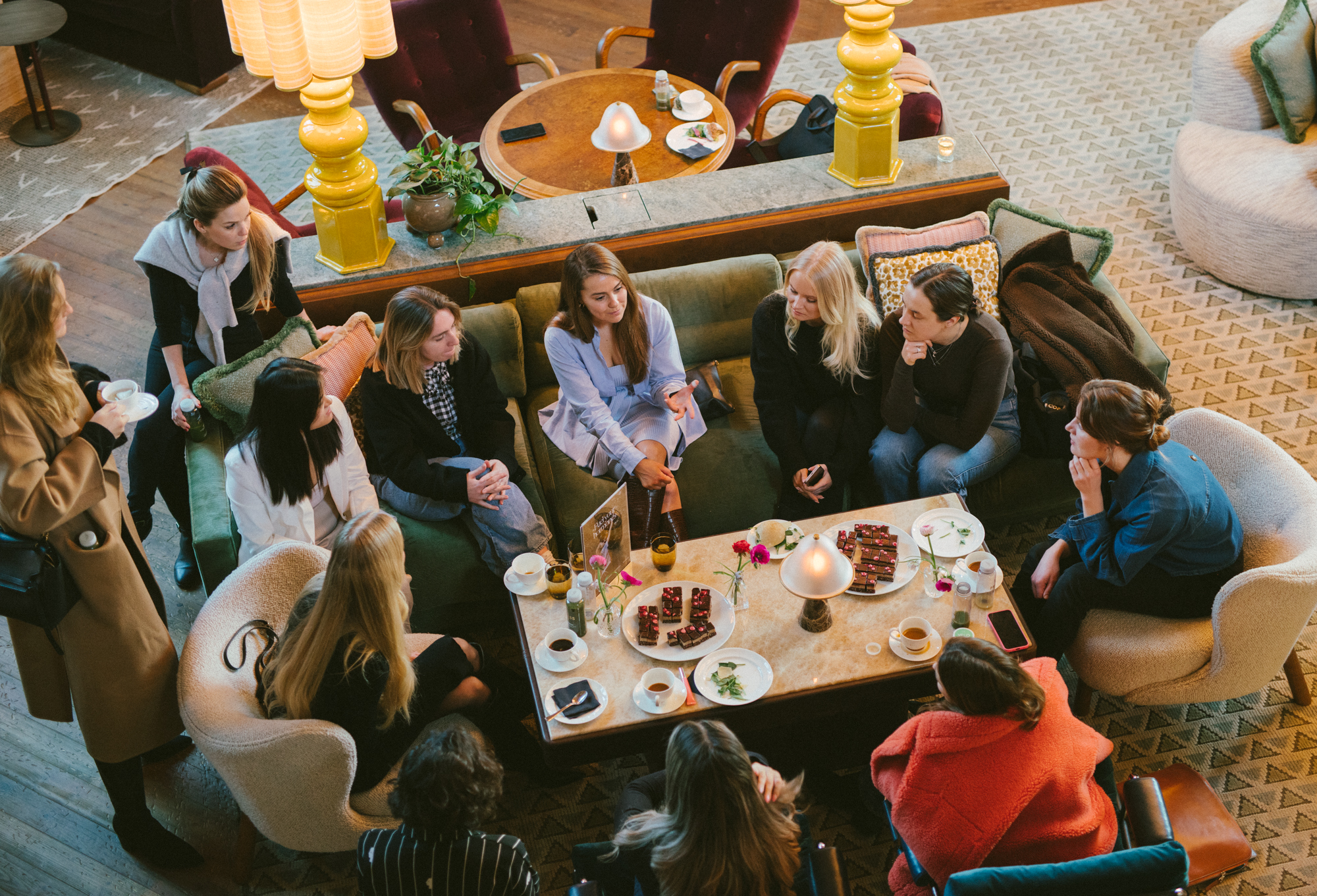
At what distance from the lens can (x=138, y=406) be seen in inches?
116

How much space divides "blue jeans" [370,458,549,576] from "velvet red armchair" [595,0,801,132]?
2.66 m

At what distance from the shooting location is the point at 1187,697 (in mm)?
3203

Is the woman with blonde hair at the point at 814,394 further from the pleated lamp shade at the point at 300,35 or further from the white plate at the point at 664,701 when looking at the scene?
the pleated lamp shade at the point at 300,35

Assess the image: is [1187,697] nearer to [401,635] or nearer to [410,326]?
[401,635]

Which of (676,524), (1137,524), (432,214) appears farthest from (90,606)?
(1137,524)

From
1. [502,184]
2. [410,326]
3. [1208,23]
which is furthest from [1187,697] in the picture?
[1208,23]

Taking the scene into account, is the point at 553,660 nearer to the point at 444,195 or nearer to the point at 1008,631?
the point at 1008,631

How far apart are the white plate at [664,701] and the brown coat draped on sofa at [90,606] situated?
4.19ft

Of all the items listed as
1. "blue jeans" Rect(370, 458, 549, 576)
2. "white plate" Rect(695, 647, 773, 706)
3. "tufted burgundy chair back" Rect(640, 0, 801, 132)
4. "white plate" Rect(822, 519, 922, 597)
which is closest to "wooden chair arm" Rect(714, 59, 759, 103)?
"tufted burgundy chair back" Rect(640, 0, 801, 132)

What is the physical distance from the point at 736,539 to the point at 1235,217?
3.00 meters

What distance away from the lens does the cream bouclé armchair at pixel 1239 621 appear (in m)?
2.99

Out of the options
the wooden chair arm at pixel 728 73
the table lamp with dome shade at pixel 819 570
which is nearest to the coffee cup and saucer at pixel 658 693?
the table lamp with dome shade at pixel 819 570

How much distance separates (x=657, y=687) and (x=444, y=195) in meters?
2.21

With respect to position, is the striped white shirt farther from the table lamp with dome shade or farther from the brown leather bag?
the brown leather bag
